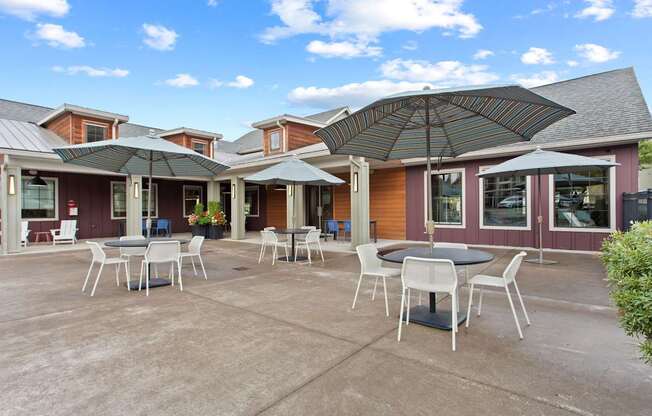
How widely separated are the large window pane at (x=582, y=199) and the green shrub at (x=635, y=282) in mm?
7654

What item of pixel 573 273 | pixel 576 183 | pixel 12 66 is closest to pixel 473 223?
pixel 576 183

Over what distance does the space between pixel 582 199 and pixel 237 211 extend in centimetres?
1056

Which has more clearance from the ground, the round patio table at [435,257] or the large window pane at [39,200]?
the large window pane at [39,200]

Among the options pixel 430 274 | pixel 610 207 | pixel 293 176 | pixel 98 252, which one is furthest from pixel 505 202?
pixel 98 252

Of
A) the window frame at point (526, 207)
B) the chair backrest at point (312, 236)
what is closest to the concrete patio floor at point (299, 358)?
the chair backrest at point (312, 236)

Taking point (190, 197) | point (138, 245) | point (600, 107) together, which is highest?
point (600, 107)

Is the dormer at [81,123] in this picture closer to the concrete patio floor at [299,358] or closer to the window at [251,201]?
the window at [251,201]

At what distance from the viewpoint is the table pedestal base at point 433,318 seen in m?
3.33

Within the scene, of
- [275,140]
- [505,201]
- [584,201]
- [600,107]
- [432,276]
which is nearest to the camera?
[432,276]

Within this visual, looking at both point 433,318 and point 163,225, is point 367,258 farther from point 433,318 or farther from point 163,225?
point 163,225

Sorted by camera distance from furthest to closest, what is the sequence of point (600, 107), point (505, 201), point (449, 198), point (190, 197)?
1. point (190, 197)
2. point (449, 198)
3. point (505, 201)
4. point (600, 107)

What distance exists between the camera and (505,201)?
928 cm

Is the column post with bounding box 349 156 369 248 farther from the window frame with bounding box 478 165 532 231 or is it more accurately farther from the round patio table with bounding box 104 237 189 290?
the round patio table with bounding box 104 237 189 290

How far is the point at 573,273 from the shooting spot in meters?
5.85
